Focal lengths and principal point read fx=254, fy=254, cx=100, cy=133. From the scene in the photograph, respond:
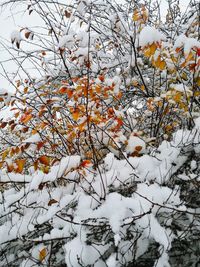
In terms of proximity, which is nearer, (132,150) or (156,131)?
(132,150)

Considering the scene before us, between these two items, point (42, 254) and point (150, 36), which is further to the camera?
point (150, 36)

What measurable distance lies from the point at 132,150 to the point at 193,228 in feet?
2.25

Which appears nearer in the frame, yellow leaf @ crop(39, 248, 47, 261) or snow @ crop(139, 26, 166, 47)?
yellow leaf @ crop(39, 248, 47, 261)

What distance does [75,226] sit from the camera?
163 centimetres

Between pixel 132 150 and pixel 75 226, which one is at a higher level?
pixel 132 150

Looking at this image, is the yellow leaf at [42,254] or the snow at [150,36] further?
the snow at [150,36]

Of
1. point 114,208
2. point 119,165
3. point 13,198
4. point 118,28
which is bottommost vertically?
point 114,208

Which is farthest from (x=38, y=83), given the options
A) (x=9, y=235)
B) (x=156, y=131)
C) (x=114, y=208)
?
(x=114, y=208)

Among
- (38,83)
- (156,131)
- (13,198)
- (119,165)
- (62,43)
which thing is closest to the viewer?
(13,198)

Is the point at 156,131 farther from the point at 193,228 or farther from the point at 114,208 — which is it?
the point at 114,208

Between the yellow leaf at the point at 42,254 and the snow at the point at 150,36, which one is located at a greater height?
the snow at the point at 150,36

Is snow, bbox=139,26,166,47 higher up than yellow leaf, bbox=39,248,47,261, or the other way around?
snow, bbox=139,26,166,47

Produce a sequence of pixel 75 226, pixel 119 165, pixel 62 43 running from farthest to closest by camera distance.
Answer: pixel 62 43 → pixel 119 165 → pixel 75 226

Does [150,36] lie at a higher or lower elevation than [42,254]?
higher
